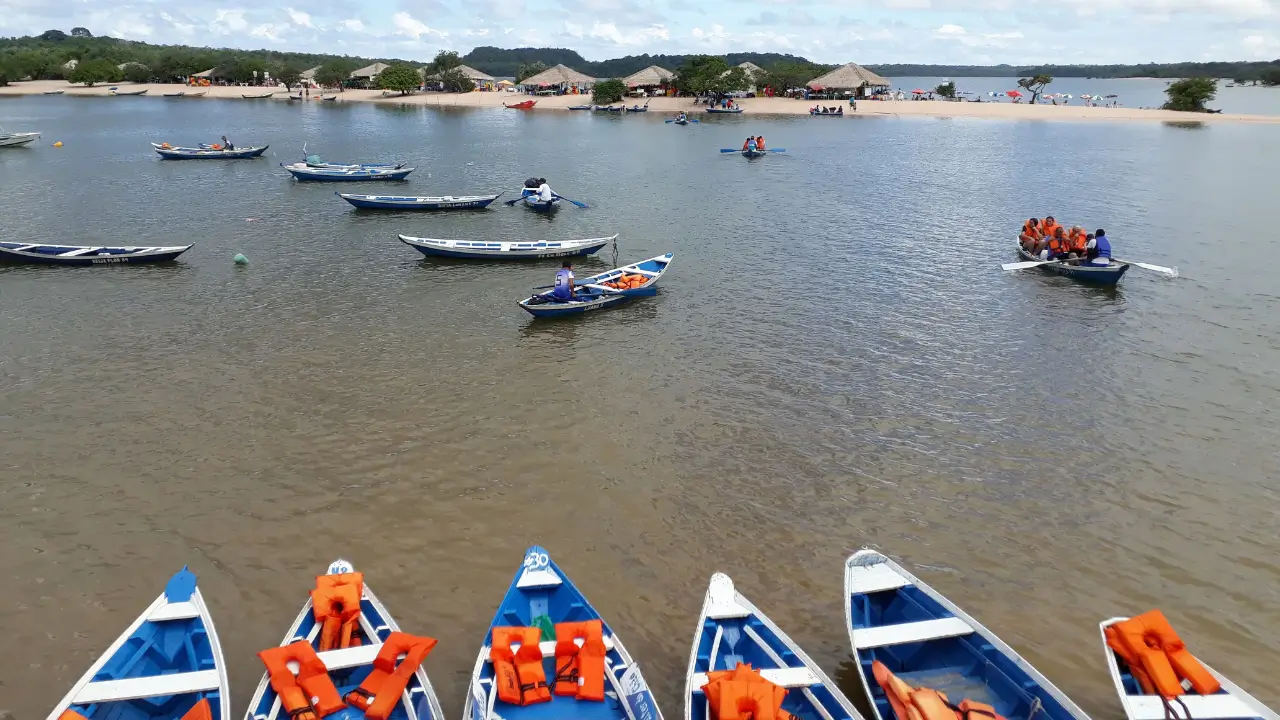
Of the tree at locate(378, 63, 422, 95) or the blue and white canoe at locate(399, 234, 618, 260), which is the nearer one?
the blue and white canoe at locate(399, 234, 618, 260)

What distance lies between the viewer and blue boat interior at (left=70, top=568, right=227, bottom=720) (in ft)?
29.3

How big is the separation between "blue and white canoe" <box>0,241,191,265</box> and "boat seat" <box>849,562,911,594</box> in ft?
98.5

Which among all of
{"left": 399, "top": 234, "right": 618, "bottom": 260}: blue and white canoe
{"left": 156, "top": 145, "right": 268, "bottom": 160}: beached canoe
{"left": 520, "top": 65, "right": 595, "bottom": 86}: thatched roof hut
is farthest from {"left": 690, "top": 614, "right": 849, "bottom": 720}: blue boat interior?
{"left": 520, "top": 65, "right": 595, "bottom": 86}: thatched roof hut

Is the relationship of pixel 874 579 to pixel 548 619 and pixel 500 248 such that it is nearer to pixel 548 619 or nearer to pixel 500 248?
pixel 548 619

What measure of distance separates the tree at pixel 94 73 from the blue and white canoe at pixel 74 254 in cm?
14848

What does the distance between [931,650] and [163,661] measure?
10.7 meters

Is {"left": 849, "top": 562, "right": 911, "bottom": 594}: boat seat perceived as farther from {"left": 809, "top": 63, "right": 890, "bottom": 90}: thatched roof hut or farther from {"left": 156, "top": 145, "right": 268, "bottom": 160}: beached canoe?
{"left": 809, "top": 63, "right": 890, "bottom": 90}: thatched roof hut

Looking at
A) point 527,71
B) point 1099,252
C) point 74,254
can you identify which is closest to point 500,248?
point 74,254

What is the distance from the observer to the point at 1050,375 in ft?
66.9

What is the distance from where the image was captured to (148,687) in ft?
29.0

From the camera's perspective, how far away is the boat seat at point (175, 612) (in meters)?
9.95

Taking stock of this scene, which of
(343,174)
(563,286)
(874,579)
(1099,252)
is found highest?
(343,174)

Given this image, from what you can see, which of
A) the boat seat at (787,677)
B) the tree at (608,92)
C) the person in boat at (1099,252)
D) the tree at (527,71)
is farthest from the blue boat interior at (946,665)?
the tree at (527,71)

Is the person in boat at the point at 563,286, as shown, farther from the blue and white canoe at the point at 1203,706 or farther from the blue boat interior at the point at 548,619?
the blue and white canoe at the point at 1203,706
